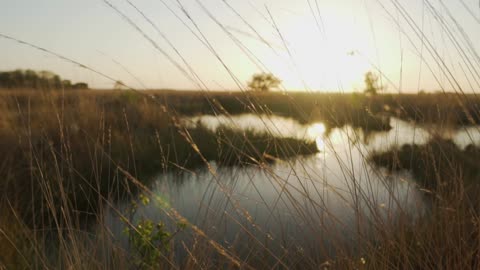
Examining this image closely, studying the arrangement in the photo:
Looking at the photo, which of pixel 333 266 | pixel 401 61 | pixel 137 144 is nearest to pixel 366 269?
pixel 333 266

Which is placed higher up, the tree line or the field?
the tree line

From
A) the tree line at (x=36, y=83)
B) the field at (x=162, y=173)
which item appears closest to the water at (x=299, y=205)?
the field at (x=162, y=173)

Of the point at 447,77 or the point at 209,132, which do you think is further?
the point at 209,132

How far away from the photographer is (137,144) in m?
6.75

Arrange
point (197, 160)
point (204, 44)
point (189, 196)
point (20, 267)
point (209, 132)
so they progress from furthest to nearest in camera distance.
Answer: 1. point (209, 132)
2. point (197, 160)
3. point (189, 196)
4. point (20, 267)
5. point (204, 44)

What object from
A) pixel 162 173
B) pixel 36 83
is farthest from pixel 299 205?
pixel 162 173

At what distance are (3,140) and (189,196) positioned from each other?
2.52 metres

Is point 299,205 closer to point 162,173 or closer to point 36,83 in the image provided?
point 36,83

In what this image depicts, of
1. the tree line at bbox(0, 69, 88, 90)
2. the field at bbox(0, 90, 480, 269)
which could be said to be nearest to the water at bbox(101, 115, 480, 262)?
the field at bbox(0, 90, 480, 269)

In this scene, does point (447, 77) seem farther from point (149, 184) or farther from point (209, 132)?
point (209, 132)

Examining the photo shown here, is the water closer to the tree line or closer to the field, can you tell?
the field

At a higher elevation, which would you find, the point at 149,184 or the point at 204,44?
the point at 204,44

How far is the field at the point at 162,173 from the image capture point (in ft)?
5.72

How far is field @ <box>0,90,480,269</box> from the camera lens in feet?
5.72
